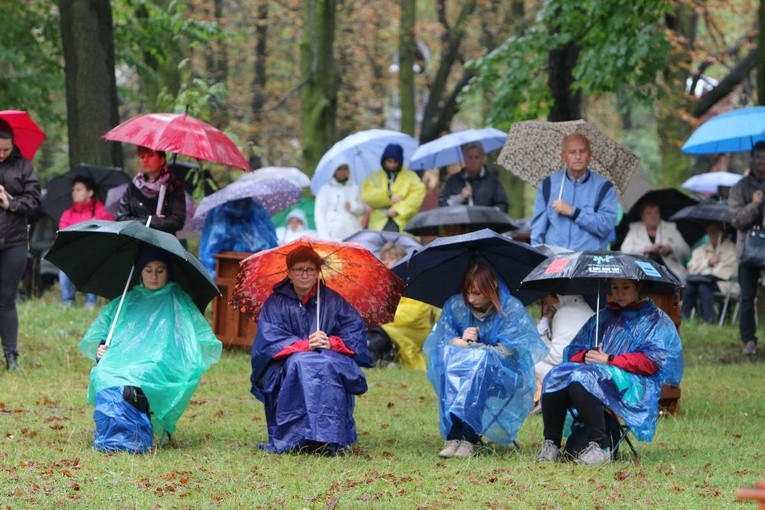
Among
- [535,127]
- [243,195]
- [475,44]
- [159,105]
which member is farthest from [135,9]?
[475,44]

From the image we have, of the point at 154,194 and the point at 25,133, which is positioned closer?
the point at 154,194

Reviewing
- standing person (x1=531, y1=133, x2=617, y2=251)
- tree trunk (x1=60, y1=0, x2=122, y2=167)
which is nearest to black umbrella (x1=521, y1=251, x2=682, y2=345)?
standing person (x1=531, y1=133, x2=617, y2=251)

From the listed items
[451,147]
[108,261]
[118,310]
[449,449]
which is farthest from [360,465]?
[451,147]

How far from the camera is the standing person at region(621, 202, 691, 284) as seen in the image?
16109 millimetres

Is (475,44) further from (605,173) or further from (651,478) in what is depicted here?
(651,478)

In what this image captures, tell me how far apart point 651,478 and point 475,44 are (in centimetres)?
2721

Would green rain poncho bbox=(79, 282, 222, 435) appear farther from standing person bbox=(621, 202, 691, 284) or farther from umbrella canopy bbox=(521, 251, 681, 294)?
standing person bbox=(621, 202, 691, 284)

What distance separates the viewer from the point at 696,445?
886 cm

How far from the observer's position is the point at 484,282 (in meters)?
8.34

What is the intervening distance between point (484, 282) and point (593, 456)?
1270mm

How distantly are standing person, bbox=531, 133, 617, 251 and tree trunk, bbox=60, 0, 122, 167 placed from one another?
22.5 ft

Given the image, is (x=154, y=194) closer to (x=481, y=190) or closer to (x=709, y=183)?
(x=481, y=190)

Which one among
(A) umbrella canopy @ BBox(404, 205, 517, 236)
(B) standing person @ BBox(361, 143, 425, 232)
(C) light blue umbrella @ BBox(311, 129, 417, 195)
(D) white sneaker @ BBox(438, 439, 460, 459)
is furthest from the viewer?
(C) light blue umbrella @ BBox(311, 129, 417, 195)

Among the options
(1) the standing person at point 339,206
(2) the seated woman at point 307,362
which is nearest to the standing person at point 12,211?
(2) the seated woman at point 307,362
